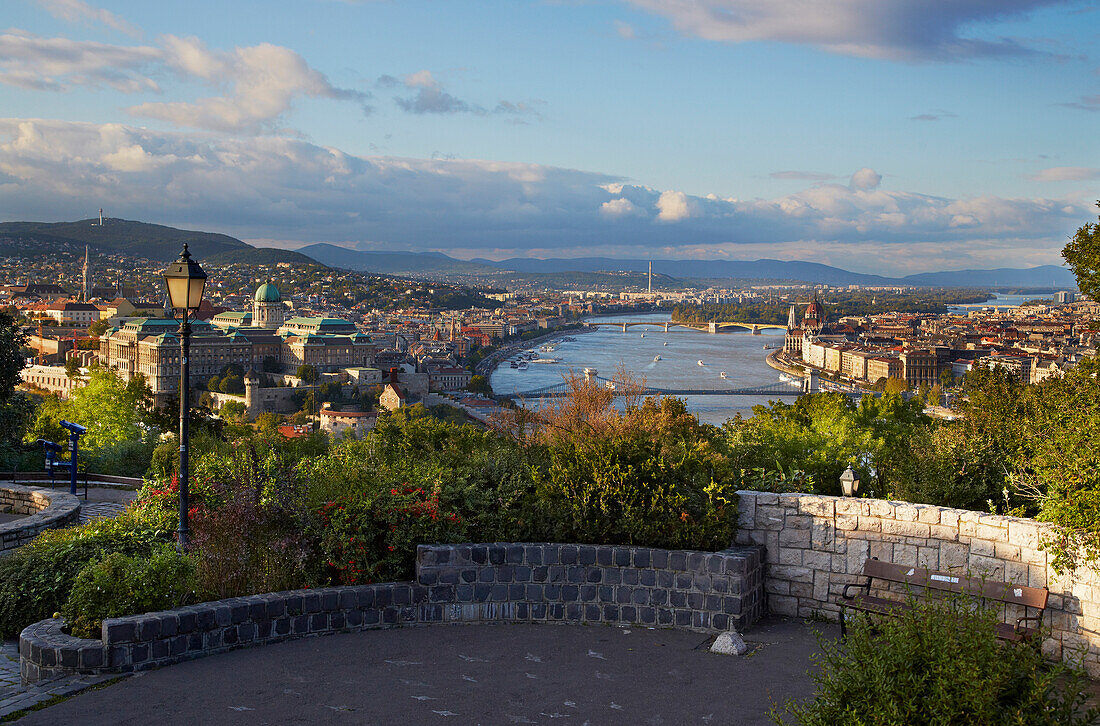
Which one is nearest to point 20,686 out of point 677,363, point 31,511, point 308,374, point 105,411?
point 31,511

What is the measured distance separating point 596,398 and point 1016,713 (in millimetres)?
10547

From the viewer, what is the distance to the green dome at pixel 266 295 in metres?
93.3

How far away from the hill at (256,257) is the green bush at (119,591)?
149m

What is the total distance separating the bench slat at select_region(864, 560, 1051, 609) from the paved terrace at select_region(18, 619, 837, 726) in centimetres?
49

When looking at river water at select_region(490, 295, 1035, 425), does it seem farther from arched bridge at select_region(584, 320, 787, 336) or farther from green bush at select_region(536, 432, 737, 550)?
green bush at select_region(536, 432, 737, 550)

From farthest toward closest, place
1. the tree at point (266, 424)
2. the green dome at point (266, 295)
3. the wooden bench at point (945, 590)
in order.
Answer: the green dome at point (266, 295) → the tree at point (266, 424) → the wooden bench at point (945, 590)

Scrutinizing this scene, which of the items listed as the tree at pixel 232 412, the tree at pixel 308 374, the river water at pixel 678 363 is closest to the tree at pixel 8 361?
the tree at pixel 232 412

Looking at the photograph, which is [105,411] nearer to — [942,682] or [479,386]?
[942,682]

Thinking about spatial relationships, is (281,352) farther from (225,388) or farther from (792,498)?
(792,498)

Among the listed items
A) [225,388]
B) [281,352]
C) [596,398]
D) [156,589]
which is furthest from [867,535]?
[281,352]

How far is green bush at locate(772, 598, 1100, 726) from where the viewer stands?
7.54ft

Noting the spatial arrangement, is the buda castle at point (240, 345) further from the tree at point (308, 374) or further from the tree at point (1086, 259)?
the tree at point (1086, 259)

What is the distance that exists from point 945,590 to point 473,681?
7.02ft

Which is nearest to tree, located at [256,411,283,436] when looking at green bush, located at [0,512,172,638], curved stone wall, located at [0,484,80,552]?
curved stone wall, located at [0,484,80,552]
